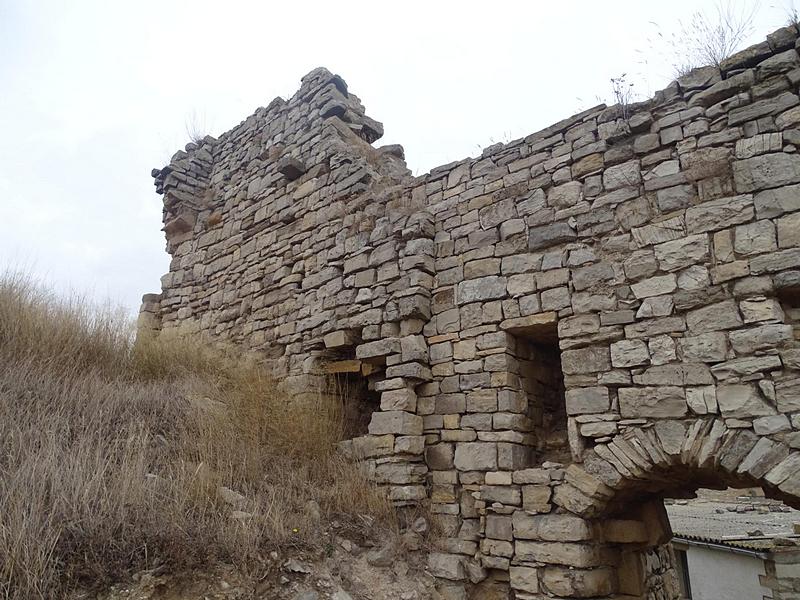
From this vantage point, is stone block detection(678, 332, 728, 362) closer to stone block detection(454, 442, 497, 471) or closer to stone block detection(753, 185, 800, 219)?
stone block detection(753, 185, 800, 219)

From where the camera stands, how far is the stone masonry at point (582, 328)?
3775 mm

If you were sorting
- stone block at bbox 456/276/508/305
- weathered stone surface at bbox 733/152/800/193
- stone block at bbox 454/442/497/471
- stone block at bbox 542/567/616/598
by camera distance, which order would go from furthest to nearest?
1. stone block at bbox 456/276/508/305
2. stone block at bbox 454/442/497/471
3. stone block at bbox 542/567/616/598
4. weathered stone surface at bbox 733/152/800/193

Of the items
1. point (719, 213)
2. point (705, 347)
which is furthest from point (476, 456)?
point (719, 213)

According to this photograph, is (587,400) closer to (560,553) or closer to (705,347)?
(705,347)

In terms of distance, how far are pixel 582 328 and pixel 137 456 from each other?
3.59 metres

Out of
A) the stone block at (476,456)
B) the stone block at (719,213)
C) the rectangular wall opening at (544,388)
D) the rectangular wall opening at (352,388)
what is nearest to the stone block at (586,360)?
the rectangular wall opening at (544,388)

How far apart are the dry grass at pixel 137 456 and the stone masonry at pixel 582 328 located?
0.65 metres

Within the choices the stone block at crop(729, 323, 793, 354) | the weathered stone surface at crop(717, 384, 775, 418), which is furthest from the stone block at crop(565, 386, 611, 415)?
the stone block at crop(729, 323, 793, 354)

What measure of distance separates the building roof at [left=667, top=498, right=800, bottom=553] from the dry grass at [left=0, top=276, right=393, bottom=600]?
348 inches

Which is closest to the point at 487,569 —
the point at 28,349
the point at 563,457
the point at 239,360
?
the point at 563,457

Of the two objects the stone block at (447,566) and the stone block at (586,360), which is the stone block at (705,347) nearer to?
the stone block at (586,360)

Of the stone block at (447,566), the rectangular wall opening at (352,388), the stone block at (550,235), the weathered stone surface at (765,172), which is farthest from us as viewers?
the rectangular wall opening at (352,388)

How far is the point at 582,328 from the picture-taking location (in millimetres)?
4430

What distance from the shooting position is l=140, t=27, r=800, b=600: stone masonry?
3.78 m
